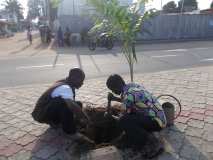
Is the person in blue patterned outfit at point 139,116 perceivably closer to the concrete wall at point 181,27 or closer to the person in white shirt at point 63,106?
the person in white shirt at point 63,106

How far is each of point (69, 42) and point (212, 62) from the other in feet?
36.5

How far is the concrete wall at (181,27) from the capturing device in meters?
23.5

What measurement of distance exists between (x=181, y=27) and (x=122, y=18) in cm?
2156

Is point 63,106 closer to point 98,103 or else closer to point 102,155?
point 102,155

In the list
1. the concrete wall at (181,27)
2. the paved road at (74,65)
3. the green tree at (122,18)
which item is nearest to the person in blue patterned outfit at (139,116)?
the green tree at (122,18)

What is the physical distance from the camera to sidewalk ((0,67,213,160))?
381cm

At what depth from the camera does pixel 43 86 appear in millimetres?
7672

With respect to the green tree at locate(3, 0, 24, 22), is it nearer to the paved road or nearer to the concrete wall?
the concrete wall

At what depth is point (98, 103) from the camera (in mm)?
5938

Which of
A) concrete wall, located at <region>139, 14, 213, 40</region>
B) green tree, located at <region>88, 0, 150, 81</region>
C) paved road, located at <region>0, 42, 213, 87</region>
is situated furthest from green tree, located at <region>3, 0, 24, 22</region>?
green tree, located at <region>88, 0, 150, 81</region>

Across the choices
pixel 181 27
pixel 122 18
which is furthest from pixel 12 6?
pixel 122 18

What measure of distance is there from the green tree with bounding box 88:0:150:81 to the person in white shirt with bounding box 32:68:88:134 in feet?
3.37

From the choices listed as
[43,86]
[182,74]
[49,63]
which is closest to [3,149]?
[43,86]

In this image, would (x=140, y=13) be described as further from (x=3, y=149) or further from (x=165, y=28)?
(x=165, y=28)
